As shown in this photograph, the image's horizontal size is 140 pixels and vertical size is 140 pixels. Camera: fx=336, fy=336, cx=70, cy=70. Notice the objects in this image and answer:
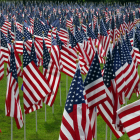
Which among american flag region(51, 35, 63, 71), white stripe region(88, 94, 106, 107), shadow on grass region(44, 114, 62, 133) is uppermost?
white stripe region(88, 94, 106, 107)

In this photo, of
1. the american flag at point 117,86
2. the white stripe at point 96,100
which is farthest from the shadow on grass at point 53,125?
the white stripe at point 96,100

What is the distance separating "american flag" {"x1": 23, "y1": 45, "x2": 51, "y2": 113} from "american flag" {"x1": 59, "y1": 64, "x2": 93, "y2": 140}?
3388 millimetres

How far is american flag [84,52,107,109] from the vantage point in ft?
33.0

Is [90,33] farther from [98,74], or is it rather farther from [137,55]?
[98,74]

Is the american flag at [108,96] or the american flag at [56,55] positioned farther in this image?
the american flag at [56,55]

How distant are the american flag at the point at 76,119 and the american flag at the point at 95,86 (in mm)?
1292

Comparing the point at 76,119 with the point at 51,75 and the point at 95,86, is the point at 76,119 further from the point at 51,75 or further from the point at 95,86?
the point at 51,75

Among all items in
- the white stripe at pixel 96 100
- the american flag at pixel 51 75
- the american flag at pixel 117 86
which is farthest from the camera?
the american flag at pixel 51 75

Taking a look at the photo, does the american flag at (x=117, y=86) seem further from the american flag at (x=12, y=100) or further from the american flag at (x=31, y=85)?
the american flag at (x=12, y=100)

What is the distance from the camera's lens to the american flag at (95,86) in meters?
10.1

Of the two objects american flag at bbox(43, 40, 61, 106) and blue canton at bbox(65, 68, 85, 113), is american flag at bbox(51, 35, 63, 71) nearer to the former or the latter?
american flag at bbox(43, 40, 61, 106)

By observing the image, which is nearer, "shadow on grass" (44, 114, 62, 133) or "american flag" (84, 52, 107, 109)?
"american flag" (84, 52, 107, 109)

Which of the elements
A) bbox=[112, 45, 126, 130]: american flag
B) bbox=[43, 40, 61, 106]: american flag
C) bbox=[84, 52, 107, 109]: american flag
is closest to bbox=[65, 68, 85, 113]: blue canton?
bbox=[84, 52, 107, 109]: american flag

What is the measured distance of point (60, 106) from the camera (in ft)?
62.1
